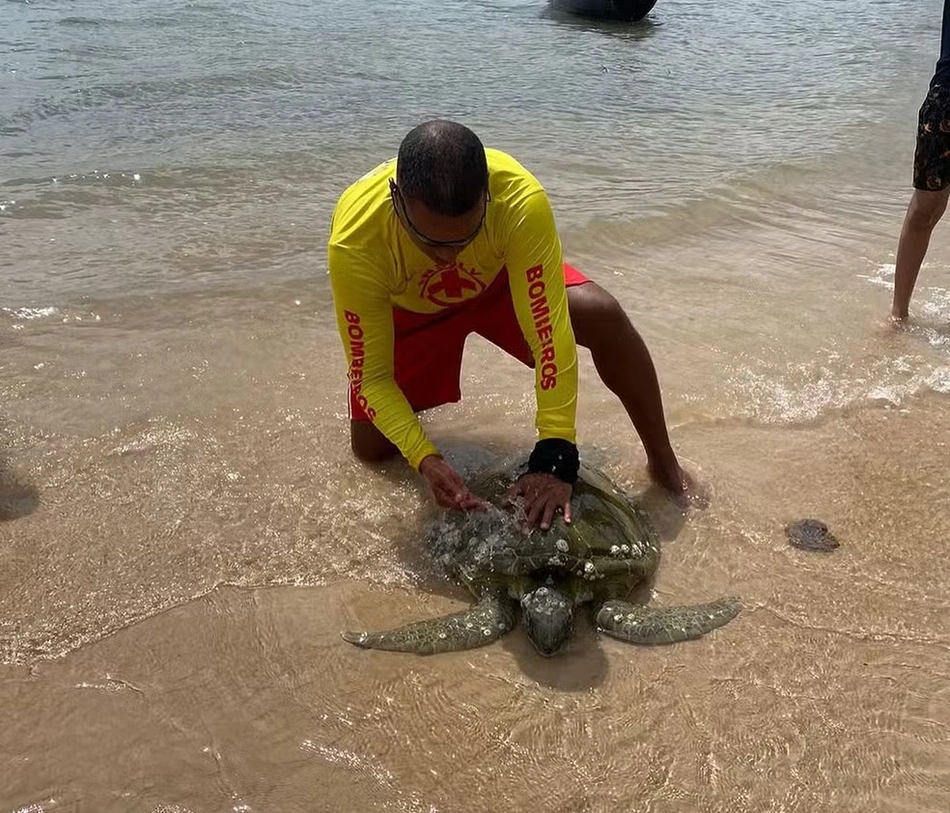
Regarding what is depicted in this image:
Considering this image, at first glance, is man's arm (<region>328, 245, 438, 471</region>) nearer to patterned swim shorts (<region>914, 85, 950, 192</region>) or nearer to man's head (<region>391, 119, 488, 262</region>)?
man's head (<region>391, 119, 488, 262</region>)

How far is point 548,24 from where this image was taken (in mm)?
14195

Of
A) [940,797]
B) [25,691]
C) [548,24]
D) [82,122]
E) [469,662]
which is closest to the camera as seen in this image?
[940,797]

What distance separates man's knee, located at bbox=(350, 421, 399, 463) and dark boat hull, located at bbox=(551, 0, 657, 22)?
13.4 meters

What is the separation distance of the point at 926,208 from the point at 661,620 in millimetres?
3007

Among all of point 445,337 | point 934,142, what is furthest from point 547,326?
point 934,142

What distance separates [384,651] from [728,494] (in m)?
1.55

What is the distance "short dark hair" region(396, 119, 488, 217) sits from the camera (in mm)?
2414

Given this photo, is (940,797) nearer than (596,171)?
Yes

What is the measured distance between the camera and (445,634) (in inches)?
106

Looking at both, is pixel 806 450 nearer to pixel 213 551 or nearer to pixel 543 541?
pixel 543 541

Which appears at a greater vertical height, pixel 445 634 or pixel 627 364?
pixel 627 364

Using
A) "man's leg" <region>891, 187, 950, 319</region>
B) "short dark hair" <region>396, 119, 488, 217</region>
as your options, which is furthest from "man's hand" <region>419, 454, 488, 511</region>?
"man's leg" <region>891, 187, 950, 319</region>

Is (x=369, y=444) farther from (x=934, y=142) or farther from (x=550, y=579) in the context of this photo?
(x=934, y=142)

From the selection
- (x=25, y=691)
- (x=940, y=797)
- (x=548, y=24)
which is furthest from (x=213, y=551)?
(x=548, y=24)
